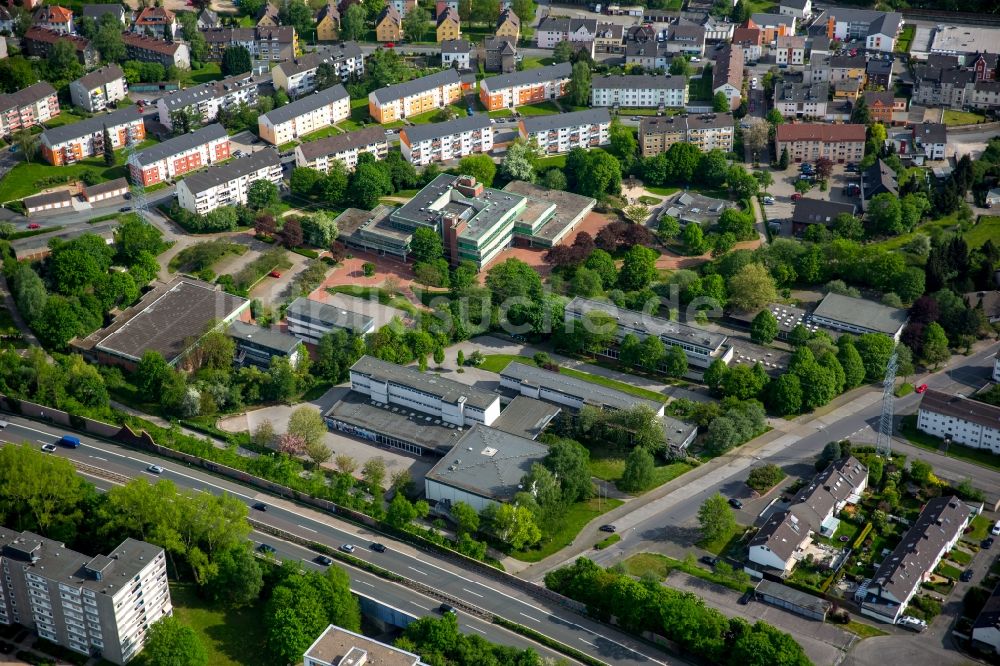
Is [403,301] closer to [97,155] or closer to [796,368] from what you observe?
[796,368]

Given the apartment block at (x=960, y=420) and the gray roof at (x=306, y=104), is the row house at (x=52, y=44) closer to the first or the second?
the gray roof at (x=306, y=104)

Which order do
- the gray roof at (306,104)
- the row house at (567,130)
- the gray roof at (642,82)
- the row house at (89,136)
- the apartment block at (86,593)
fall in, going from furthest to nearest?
the gray roof at (642,82), the gray roof at (306,104), the row house at (567,130), the row house at (89,136), the apartment block at (86,593)

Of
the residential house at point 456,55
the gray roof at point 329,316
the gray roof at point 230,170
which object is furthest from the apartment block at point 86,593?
the residential house at point 456,55

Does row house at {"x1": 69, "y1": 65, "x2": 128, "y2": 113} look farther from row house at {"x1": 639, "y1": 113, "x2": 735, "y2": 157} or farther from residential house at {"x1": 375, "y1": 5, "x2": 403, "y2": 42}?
row house at {"x1": 639, "y1": 113, "x2": 735, "y2": 157}

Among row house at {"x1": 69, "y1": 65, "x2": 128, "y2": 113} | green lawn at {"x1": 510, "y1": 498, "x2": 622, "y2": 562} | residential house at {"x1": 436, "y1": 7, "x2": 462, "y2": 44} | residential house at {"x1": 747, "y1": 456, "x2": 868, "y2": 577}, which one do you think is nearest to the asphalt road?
green lawn at {"x1": 510, "y1": 498, "x2": 622, "y2": 562}

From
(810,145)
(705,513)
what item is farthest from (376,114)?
(705,513)

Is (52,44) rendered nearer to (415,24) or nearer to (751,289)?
(415,24)

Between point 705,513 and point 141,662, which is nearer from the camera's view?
point 141,662
